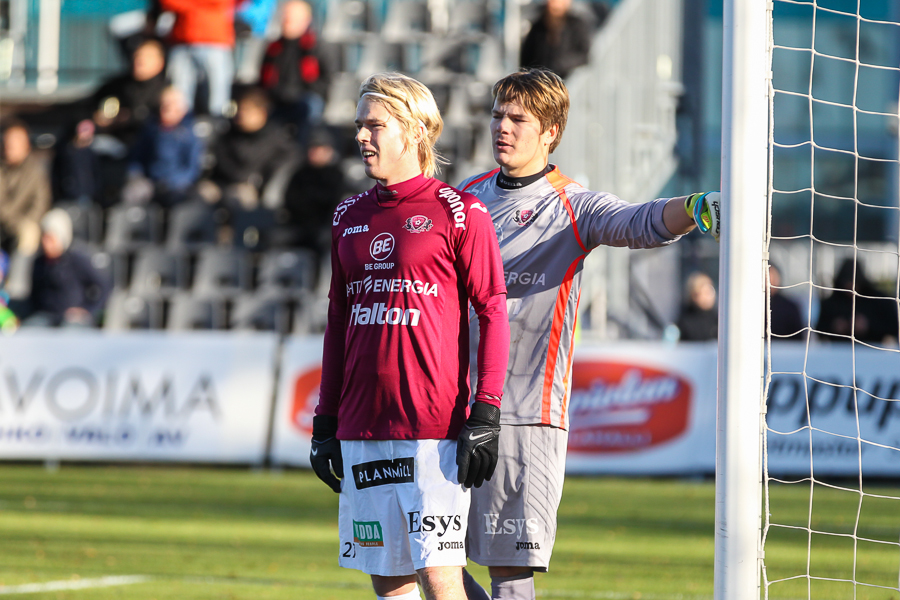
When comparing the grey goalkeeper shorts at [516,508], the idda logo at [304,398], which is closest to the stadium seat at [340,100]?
the idda logo at [304,398]

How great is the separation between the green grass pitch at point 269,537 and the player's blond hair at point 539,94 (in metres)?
3.14

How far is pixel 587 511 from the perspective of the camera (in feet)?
32.4

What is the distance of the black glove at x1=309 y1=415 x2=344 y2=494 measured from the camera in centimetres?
409

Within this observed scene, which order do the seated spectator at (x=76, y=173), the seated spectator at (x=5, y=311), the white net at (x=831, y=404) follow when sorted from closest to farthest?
the white net at (x=831, y=404) < the seated spectator at (x=5, y=311) < the seated spectator at (x=76, y=173)

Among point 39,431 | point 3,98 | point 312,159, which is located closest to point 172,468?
point 39,431

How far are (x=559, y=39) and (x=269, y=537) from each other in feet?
27.9

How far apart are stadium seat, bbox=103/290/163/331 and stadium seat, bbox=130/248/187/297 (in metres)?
0.28

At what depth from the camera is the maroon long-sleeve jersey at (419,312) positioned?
12.4 ft

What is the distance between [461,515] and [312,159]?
11240 mm

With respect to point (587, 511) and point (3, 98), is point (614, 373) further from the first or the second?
point (3, 98)

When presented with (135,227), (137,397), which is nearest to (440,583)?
(137,397)

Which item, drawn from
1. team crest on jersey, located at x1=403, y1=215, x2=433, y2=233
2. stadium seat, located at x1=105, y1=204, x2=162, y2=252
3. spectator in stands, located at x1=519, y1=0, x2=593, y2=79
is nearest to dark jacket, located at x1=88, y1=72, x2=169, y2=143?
stadium seat, located at x1=105, y1=204, x2=162, y2=252

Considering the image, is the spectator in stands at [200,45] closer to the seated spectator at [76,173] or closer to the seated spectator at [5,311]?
the seated spectator at [76,173]

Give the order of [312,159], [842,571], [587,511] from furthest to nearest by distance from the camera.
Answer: [312,159]
[587,511]
[842,571]
